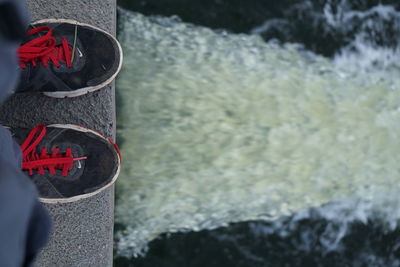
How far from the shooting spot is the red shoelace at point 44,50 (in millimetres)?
1183

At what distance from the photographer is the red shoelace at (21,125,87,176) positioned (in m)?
1.18

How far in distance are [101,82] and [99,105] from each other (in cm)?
9

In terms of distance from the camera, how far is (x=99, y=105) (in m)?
1.34

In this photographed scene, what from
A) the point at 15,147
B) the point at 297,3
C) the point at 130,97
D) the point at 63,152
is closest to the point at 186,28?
the point at 130,97

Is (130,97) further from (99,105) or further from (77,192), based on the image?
(77,192)

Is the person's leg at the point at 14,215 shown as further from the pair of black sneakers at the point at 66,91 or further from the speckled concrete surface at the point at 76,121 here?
the speckled concrete surface at the point at 76,121

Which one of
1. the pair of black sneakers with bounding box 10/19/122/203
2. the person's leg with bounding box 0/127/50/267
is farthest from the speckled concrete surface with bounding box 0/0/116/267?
the person's leg with bounding box 0/127/50/267

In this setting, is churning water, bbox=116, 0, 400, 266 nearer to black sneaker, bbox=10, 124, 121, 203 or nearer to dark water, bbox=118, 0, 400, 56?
dark water, bbox=118, 0, 400, 56

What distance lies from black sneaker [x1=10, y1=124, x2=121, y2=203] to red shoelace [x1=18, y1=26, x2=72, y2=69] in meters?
0.17

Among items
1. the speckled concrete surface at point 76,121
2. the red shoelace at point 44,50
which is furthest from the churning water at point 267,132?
the red shoelace at point 44,50

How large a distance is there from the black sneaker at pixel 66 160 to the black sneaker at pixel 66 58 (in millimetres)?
109

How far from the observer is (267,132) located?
1.63 m

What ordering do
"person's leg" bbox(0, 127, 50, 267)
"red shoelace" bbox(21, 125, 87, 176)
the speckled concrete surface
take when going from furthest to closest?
the speckled concrete surface < "red shoelace" bbox(21, 125, 87, 176) < "person's leg" bbox(0, 127, 50, 267)

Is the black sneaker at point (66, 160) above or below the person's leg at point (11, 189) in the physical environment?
below
